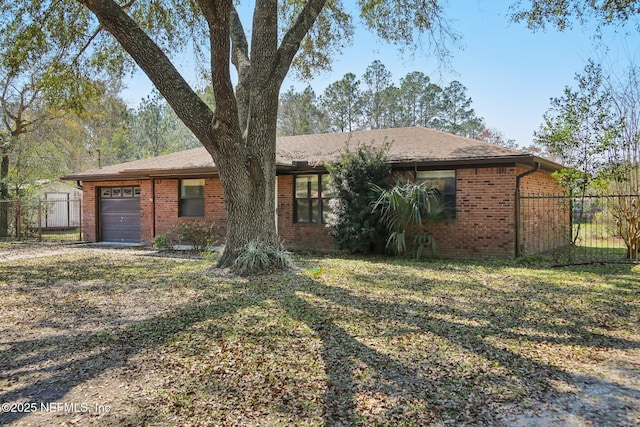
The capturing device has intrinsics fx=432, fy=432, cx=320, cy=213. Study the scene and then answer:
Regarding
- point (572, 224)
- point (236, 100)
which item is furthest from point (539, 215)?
point (236, 100)

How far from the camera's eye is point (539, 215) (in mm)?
12219

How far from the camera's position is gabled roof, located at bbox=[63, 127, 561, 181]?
10.6m

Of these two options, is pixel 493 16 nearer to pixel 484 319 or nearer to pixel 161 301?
pixel 484 319

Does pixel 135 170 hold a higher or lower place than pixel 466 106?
lower

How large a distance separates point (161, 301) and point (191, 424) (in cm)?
381

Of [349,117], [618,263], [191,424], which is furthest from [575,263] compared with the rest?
[349,117]

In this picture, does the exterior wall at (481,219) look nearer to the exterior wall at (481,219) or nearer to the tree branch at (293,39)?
the exterior wall at (481,219)

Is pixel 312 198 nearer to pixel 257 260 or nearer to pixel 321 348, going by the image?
pixel 257 260

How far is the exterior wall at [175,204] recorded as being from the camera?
1388 cm

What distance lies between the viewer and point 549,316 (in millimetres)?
5418

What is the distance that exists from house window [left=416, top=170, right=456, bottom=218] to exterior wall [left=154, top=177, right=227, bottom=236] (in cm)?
655

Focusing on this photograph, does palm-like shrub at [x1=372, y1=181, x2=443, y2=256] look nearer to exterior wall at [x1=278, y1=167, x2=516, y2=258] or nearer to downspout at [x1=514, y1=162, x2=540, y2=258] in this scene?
exterior wall at [x1=278, y1=167, x2=516, y2=258]

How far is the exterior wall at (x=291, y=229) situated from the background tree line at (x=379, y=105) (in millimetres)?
21689

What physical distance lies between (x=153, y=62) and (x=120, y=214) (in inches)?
407
